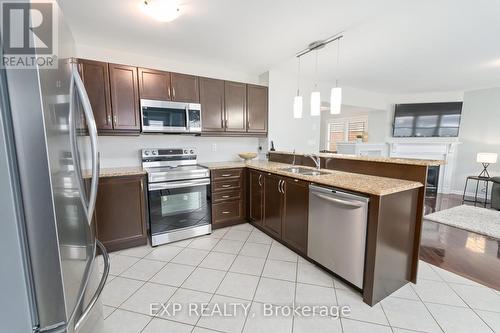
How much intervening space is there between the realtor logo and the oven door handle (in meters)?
2.14

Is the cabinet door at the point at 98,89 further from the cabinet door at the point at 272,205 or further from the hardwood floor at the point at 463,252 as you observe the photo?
the hardwood floor at the point at 463,252

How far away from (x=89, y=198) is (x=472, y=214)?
18.1ft

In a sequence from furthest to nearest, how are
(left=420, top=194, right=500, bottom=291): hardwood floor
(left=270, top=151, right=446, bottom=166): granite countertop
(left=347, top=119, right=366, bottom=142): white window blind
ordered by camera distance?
(left=347, top=119, right=366, bottom=142): white window blind → (left=420, top=194, right=500, bottom=291): hardwood floor → (left=270, top=151, right=446, bottom=166): granite countertop

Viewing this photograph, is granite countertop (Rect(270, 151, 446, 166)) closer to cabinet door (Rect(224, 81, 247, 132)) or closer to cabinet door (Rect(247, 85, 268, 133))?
cabinet door (Rect(247, 85, 268, 133))

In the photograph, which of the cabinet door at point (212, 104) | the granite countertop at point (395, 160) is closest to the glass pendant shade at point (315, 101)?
the granite countertop at point (395, 160)

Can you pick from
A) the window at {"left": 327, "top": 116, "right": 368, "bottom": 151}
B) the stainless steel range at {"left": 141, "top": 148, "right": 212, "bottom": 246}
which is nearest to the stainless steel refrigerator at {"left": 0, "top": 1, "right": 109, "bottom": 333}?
the stainless steel range at {"left": 141, "top": 148, "right": 212, "bottom": 246}

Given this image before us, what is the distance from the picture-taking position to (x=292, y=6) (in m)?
Answer: 2.00

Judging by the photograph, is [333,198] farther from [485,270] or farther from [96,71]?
[96,71]

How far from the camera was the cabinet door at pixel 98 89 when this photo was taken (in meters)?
2.49

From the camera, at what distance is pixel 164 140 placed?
327 cm

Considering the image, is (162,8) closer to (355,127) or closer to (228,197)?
(228,197)

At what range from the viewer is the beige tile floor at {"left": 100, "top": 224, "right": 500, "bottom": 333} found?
5.06 feet

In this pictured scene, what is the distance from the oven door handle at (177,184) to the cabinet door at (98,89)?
3.00 ft

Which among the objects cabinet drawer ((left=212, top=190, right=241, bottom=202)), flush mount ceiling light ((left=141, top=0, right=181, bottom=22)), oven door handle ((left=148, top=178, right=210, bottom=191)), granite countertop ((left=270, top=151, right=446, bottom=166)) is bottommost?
cabinet drawer ((left=212, top=190, right=241, bottom=202))
